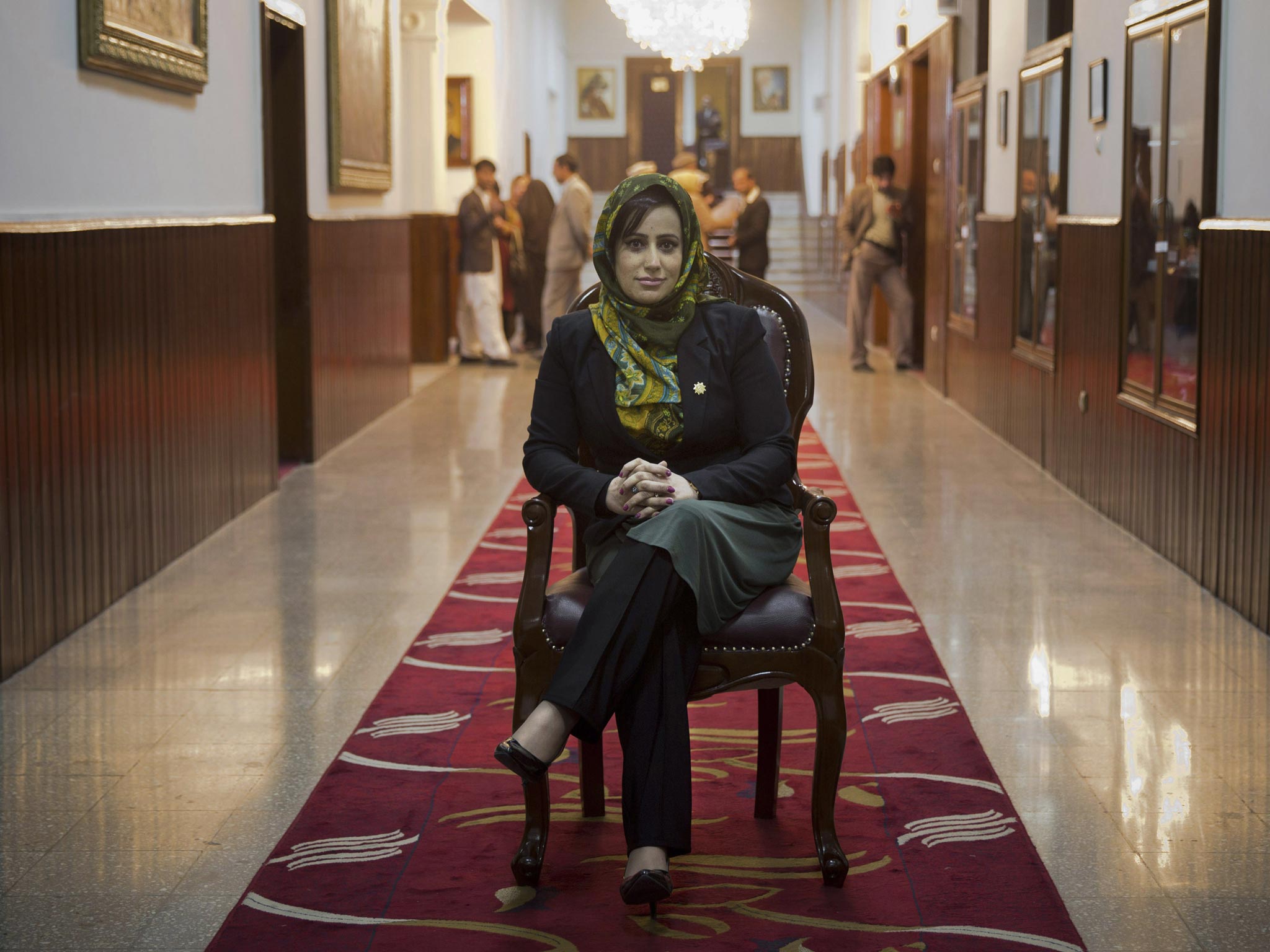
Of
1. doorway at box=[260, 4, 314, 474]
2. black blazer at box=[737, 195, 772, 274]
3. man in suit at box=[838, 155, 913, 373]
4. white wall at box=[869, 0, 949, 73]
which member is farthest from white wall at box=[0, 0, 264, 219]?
black blazer at box=[737, 195, 772, 274]

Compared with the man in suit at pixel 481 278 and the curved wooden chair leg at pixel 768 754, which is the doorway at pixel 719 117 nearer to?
the man in suit at pixel 481 278

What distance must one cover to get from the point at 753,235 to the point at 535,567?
1198 centimetres

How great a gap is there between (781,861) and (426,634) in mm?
1959

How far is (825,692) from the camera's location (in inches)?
112

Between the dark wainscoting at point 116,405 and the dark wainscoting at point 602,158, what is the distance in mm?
21280

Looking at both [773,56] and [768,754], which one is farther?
[773,56]

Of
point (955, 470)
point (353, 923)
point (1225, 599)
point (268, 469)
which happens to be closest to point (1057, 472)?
point (955, 470)

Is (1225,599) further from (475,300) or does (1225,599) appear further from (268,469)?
(475,300)

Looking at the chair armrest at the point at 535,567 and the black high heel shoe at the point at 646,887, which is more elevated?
the chair armrest at the point at 535,567

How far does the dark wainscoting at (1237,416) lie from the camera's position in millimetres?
4719

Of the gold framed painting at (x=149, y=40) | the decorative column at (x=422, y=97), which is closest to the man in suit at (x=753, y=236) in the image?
the decorative column at (x=422, y=97)

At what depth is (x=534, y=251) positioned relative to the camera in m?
13.9

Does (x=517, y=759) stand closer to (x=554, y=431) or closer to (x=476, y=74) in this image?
(x=554, y=431)

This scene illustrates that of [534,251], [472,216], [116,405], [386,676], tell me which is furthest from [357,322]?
[386,676]
